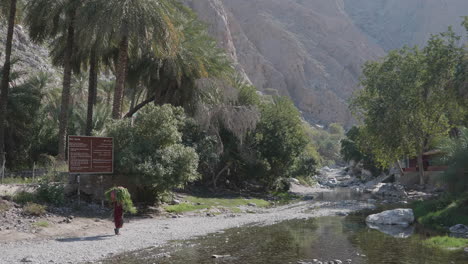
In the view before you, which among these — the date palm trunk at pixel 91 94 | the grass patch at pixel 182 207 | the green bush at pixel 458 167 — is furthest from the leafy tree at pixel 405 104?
the date palm trunk at pixel 91 94

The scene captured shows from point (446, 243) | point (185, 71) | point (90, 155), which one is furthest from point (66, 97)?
point (446, 243)

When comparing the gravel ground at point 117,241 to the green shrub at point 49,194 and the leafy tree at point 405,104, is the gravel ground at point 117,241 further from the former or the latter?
the leafy tree at point 405,104

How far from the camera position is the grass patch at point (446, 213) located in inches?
822

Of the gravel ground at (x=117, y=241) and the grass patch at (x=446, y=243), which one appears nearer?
the gravel ground at (x=117, y=241)

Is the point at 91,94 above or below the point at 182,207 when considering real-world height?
above

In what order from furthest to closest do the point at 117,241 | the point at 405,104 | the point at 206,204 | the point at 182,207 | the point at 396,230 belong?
the point at 405,104
the point at 206,204
the point at 182,207
the point at 396,230
the point at 117,241

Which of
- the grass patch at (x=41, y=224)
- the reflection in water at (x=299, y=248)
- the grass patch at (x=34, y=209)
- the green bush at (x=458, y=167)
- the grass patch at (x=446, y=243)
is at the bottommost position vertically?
the reflection in water at (x=299, y=248)

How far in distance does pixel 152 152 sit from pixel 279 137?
21.3 metres

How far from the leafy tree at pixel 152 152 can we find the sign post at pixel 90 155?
80 centimetres

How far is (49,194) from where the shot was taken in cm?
2064

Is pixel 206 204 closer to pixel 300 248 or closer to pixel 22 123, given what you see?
pixel 300 248

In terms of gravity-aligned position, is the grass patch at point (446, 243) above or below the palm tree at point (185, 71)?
below

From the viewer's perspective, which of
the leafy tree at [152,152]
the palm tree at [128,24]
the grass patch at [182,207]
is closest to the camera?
the leafy tree at [152,152]

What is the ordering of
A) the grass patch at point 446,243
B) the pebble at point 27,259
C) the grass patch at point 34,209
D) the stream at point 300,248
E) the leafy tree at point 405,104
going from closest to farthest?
the pebble at point 27,259, the stream at point 300,248, the grass patch at point 446,243, the grass patch at point 34,209, the leafy tree at point 405,104
